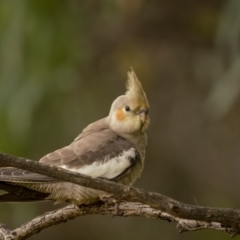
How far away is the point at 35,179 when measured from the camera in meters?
2.85

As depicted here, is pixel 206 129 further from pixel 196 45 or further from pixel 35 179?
pixel 35 179

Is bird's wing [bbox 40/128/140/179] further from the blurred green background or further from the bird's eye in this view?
the blurred green background

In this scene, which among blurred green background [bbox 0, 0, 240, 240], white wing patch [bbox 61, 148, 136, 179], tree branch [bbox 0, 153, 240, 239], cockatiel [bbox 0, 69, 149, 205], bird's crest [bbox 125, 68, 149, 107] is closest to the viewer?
tree branch [bbox 0, 153, 240, 239]

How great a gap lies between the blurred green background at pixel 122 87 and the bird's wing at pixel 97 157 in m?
1.20

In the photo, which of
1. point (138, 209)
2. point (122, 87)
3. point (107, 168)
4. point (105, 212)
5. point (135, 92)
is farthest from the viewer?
point (122, 87)

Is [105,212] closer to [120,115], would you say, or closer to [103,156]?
[103,156]

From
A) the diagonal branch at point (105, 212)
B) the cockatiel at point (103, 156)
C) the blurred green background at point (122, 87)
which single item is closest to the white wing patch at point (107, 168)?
the cockatiel at point (103, 156)

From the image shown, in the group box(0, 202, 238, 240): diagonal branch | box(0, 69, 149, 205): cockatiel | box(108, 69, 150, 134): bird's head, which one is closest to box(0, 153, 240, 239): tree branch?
box(0, 202, 238, 240): diagonal branch

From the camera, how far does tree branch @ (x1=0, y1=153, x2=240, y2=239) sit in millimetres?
2070

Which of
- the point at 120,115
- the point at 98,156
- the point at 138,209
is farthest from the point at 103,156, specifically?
the point at 138,209

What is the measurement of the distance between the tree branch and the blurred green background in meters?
1.66

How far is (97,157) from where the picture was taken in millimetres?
3113

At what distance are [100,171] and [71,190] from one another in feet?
0.60

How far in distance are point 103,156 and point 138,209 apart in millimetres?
510
